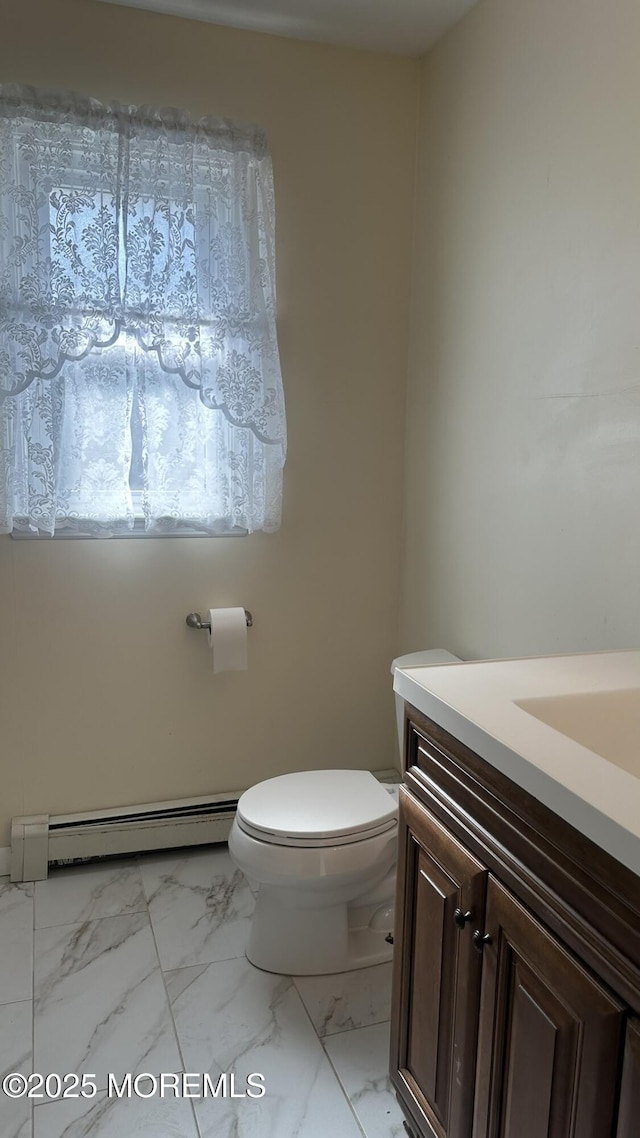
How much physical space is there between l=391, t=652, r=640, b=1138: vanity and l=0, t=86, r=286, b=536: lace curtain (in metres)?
1.20

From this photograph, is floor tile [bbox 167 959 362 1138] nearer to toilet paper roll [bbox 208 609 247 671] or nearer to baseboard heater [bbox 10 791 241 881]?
baseboard heater [bbox 10 791 241 881]

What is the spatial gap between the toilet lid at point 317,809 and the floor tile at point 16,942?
2.11 ft

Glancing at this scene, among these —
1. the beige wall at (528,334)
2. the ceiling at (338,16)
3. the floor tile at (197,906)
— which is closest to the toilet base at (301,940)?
the floor tile at (197,906)

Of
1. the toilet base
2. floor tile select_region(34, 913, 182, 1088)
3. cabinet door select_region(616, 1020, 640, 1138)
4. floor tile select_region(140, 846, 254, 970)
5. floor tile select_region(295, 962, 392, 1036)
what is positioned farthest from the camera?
floor tile select_region(140, 846, 254, 970)

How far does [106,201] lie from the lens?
83.7 inches

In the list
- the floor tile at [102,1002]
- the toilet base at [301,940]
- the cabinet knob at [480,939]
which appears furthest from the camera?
the toilet base at [301,940]

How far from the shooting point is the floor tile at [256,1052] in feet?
5.06

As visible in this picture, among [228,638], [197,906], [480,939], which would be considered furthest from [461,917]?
[228,638]

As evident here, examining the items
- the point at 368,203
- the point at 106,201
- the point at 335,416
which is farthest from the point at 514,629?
the point at 106,201

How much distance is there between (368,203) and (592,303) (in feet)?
3.46

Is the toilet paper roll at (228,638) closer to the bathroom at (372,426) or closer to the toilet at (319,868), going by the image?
the bathroom at (372,426)

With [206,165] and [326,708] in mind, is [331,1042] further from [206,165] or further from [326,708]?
[206,165]

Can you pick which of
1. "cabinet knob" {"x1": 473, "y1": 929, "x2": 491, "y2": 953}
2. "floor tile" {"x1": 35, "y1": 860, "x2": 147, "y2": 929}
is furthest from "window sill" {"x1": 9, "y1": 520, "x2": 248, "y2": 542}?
"cabinet knob" {"x1": 473, "y1": 929, "x2": 491, "y2": 953}

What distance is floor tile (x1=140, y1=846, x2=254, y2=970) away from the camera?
205 cm
